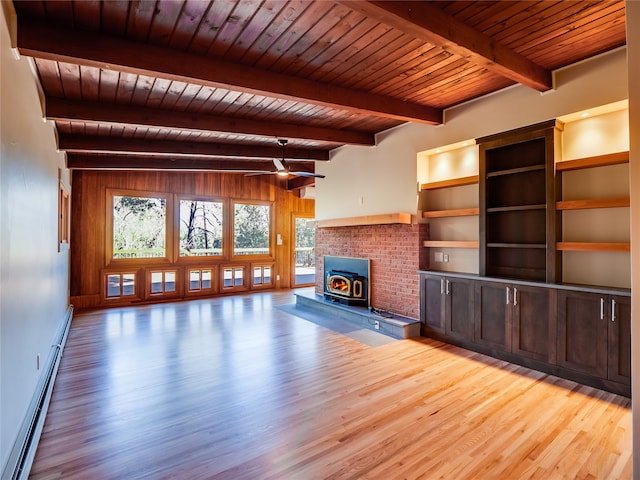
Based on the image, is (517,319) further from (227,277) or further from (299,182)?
(227,277)

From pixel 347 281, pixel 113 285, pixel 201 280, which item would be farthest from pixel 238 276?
pixel 347 281

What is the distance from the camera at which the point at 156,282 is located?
25.2 ft

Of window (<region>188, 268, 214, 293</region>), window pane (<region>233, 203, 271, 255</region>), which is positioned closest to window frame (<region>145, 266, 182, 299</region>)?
window (<region>188, 268, 214, 293</region>)

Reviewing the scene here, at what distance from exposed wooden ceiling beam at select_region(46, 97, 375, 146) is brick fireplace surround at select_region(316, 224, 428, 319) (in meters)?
1.66

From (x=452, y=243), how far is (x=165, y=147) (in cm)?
445

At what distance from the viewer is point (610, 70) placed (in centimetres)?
323

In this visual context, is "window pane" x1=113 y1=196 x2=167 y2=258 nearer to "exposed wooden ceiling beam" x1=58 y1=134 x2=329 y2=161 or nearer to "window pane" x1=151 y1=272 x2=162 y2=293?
"window pane" x1=151 y1=272 x2=162 y2=293

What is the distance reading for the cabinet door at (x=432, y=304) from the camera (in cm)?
473

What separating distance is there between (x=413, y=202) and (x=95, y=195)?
6253 mm

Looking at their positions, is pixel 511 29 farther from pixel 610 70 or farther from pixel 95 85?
pixel 95 85

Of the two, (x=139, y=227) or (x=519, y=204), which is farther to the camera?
(x=139, y=227)

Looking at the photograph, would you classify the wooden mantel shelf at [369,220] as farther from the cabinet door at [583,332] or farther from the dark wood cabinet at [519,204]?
the cabinet door at [583,332]

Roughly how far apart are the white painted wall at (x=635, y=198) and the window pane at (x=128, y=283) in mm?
7968

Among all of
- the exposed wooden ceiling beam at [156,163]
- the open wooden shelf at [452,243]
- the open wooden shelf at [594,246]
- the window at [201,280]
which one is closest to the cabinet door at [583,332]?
the open wooden shelf at [594,246]
